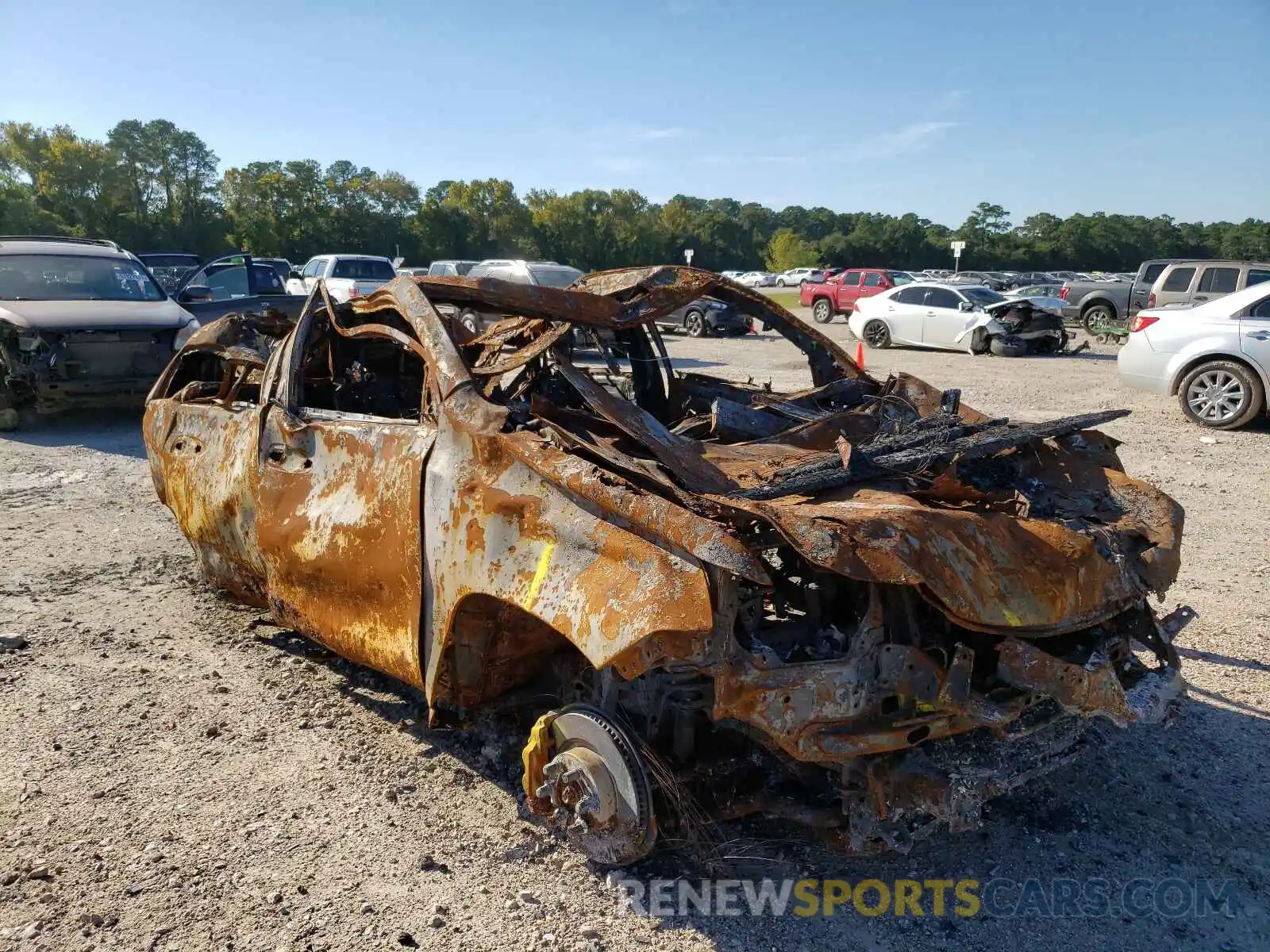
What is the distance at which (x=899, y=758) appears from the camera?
7.60 ft

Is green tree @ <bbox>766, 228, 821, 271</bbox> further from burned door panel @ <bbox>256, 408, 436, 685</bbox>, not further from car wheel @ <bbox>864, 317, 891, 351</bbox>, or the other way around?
burned door panel @ <bbox>256, 408, 436, 685</bbox>

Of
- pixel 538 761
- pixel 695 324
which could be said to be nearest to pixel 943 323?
pixel 695 324

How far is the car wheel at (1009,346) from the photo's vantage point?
55.8 feet

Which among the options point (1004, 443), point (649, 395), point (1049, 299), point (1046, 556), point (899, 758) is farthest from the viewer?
point (1049, 299)

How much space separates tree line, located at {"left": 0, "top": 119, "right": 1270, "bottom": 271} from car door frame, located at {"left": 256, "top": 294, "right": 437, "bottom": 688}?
40250mm

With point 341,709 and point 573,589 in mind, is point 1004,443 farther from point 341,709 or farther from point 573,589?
point 341,709

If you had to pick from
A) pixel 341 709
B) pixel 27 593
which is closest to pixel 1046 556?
pixel 341 709

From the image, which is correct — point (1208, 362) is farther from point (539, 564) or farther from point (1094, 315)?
point (1094, 315)

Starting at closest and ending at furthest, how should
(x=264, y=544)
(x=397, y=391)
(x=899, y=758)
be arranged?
(x=899, y=758)
(x=264, y=544)
(x=397, y=391)

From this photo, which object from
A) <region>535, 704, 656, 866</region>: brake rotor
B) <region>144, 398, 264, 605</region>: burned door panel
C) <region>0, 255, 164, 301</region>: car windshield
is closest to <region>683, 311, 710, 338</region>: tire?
<region>0, 255, 164, 301</region>: car windshield

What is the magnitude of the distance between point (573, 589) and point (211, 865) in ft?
4.81

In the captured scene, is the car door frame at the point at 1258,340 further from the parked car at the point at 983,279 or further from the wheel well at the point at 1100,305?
the parked car at the point at 983,279

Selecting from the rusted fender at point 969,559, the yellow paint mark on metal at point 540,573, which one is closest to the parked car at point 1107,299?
the rusted fender at point 969,559

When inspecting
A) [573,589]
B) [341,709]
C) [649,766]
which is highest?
[573,589]
